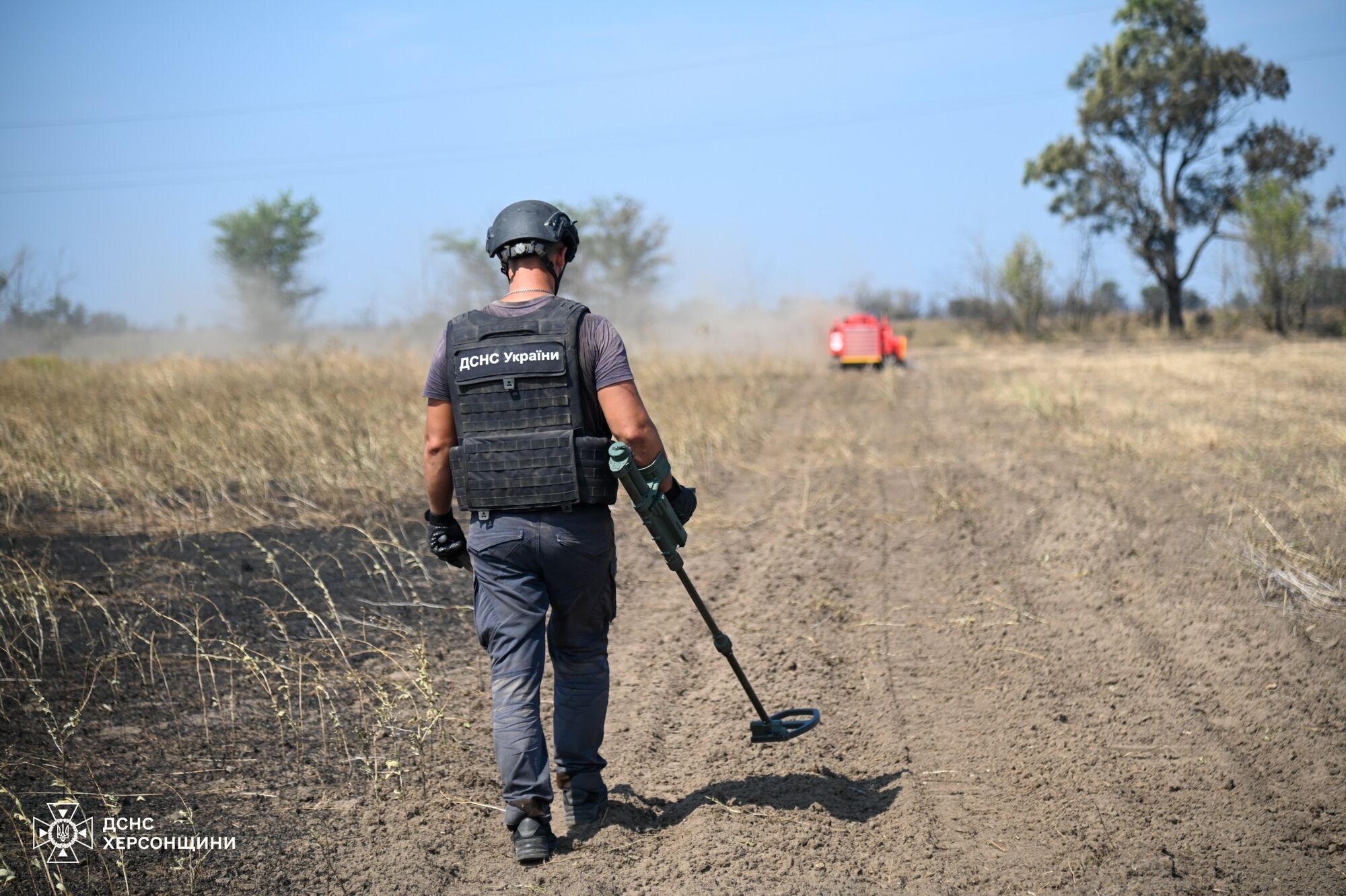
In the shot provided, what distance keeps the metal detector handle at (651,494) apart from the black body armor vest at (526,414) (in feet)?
0.28

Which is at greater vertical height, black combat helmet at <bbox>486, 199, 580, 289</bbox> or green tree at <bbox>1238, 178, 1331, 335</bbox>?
green tree at <bbox>1238, 178, 1331, 335</bbox>

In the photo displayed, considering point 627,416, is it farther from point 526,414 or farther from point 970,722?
point 970,722

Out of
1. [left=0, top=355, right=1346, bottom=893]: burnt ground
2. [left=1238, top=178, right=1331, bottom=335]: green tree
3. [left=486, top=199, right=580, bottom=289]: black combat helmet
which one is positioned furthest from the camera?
[left=1238, top=178, right=1331, bottom=335]: green tree

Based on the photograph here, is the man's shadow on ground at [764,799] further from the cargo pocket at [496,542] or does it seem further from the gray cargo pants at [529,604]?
the cargo pocket at [496,542]

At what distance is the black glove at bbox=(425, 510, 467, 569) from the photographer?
3557 millimetres

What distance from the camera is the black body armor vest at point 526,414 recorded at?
10.6ft

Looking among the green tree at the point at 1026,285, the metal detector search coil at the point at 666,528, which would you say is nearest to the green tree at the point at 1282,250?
the green tree at the point at 1026,285

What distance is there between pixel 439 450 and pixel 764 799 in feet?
5.70

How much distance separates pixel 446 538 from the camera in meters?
3.56

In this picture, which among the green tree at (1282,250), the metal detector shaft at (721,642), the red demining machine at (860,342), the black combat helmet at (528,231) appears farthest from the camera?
the green tree at (1282,250)

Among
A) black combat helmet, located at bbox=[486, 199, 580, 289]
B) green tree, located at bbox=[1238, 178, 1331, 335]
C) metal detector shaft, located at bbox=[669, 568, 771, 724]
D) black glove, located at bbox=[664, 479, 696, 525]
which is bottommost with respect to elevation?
metal detector shaft, located at bbox=[669, 568, 771, 724]

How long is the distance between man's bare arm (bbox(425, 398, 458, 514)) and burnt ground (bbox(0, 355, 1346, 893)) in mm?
1048

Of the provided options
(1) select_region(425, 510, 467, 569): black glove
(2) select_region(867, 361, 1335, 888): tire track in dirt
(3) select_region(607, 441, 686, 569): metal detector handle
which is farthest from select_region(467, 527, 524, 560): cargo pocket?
(2) select_region(867, 361, 1335, 888): tire track in dirt

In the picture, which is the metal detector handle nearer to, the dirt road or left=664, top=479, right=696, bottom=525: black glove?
left=664, top=479, right=696, bottom=525: black glove
